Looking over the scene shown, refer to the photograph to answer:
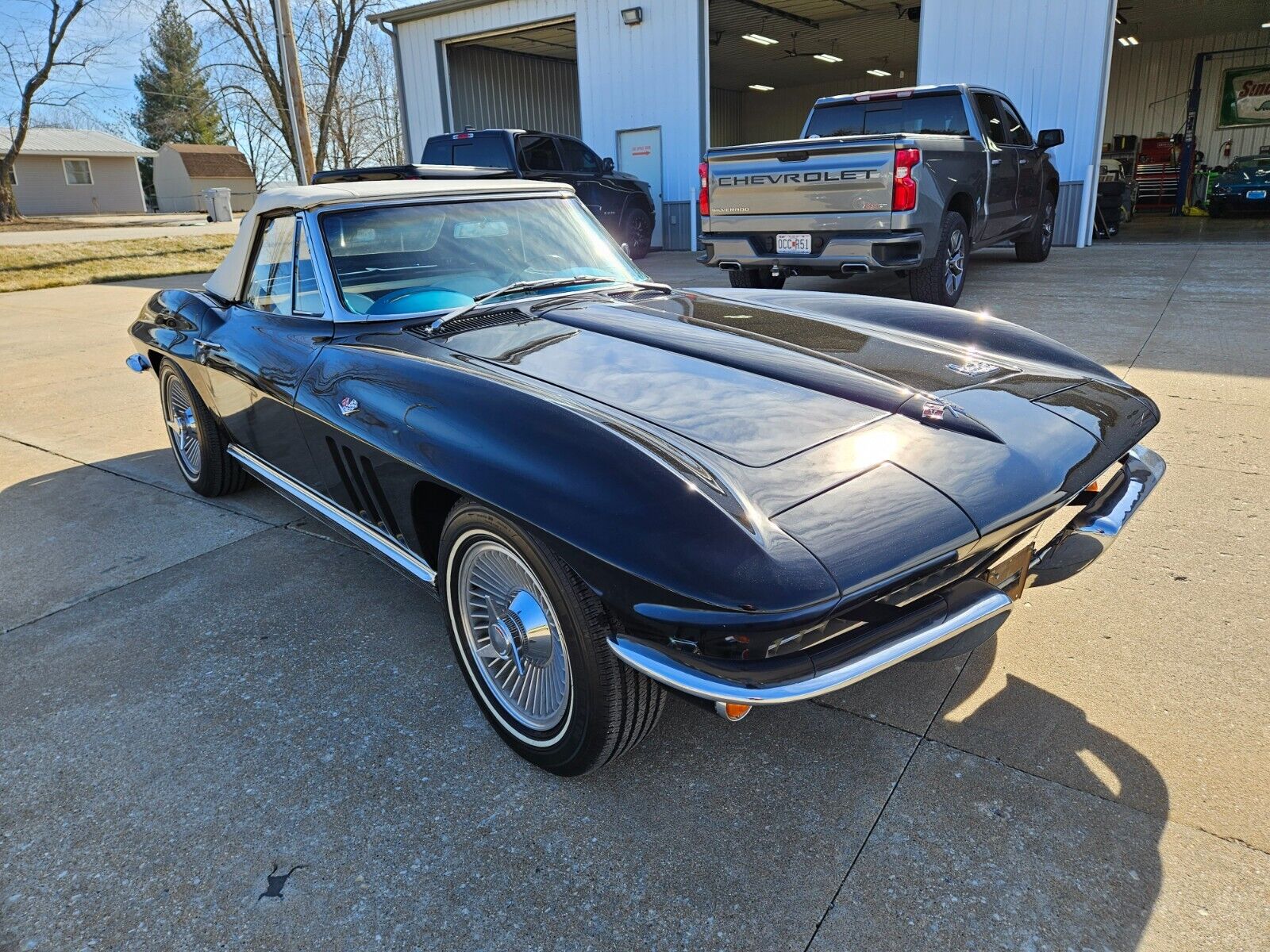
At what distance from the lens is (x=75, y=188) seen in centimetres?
4919

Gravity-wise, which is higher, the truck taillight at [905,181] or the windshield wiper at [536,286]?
the truck taillight at [905,181]

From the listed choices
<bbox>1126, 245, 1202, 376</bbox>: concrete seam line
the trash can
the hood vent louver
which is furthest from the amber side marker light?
the trash can

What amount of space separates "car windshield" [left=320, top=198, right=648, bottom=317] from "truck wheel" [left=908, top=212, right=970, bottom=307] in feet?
15.4

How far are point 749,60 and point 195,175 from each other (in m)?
45.7

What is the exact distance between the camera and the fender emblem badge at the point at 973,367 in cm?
272

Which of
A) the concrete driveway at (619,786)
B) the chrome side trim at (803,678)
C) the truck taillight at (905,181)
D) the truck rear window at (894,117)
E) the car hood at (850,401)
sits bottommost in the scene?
the concrete driveway at (619,786)

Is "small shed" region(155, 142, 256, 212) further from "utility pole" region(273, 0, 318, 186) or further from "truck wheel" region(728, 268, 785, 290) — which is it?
"truck wheel" region(728, 268, 785, 290)

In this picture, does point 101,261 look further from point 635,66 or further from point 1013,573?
point 1013,573

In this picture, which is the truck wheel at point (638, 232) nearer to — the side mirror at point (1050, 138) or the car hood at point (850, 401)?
the side mirror at point (1050, 138)

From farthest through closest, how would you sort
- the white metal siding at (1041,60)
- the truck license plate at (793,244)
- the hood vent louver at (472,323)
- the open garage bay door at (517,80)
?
the open garage bay door at (517,80) < the white metal siding at (1041,60) < the truck license plate at (793,244) < the hood vent louver at (472,323)

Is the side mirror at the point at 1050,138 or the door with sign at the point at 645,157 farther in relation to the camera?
the door with sign at the point at 645,157

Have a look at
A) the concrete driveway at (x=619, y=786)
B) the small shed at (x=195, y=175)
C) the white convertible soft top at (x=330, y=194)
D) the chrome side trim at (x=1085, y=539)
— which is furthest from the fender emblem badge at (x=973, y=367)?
the small shed at (x=195, y=175)

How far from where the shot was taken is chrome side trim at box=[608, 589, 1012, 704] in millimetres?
1728

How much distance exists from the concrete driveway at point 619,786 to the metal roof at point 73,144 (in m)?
54.9
